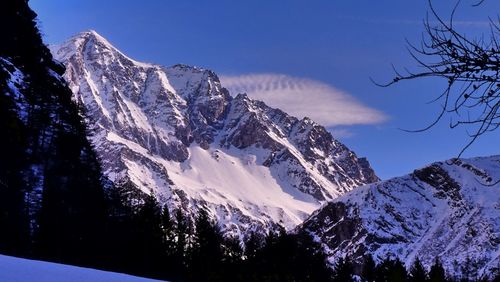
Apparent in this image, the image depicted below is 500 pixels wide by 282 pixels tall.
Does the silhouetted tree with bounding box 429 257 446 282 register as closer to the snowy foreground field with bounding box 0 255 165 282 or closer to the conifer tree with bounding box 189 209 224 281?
the conifer tree with bounding box 189 209 224 281

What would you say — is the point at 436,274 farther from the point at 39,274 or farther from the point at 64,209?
the point at 39,274

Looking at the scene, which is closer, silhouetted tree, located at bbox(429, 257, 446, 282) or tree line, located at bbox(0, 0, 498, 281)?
silhouetted tree, located at bbox(429, 257, 446, 282)

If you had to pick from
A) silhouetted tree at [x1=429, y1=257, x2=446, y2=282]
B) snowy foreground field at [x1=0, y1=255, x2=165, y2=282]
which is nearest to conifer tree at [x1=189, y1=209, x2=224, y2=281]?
silhouetted tree at [x1=429, y1=257, x2=446, y2=282]

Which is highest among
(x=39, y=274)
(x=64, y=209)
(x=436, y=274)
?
(x=64, y=209)

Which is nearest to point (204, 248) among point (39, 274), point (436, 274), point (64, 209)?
point (64, 209)

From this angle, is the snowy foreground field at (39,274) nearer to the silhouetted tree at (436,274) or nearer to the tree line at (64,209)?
the tree line at (64,209)

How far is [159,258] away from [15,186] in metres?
16.4

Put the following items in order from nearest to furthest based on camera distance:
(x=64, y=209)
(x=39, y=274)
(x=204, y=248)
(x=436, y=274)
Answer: (x=39, y=274) → (x=436, y=274) → (x=64, y=209) → (x=204, y=248)

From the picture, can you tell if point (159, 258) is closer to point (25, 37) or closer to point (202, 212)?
point (202, 212)

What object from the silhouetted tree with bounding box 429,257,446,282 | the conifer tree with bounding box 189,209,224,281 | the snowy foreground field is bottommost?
the snowy foreground field

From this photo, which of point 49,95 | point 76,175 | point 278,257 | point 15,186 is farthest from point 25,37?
point 278,257

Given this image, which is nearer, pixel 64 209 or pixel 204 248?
pixel 64 209

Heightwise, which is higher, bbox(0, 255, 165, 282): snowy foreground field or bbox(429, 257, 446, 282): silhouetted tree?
bbox(429, 257, 446, 282): silhouetted tree

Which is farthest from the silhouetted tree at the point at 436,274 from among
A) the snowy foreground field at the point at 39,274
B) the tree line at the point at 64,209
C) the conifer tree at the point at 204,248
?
the snowy foreground field at the point at 39,274
